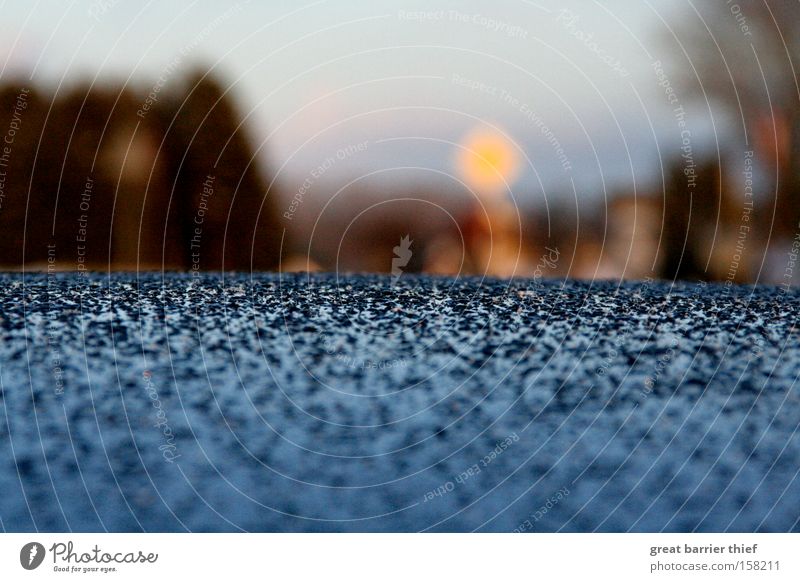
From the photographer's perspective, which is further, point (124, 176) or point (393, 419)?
point (124, 176)

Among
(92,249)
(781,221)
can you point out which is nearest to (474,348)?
(781,221)

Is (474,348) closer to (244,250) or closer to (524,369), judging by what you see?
(524,369)
